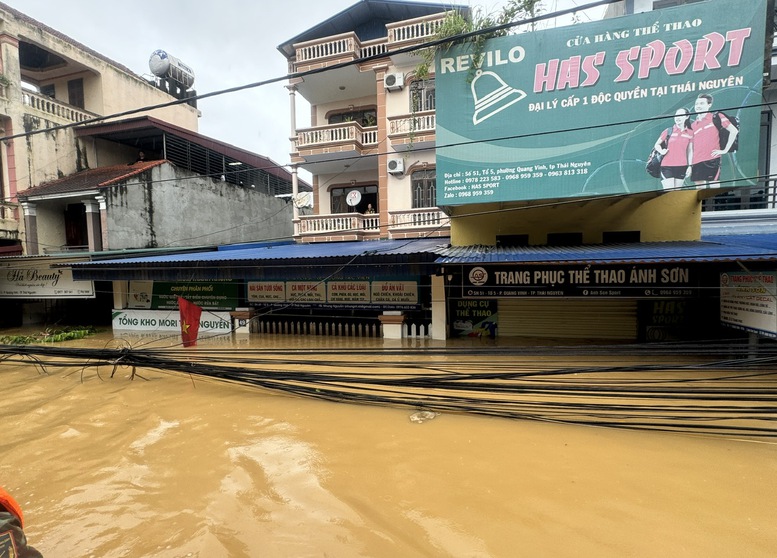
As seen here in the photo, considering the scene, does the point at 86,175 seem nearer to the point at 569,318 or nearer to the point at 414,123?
the point at 414,123

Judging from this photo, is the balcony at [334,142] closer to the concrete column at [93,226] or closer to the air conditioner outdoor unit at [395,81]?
the air conditioner outdoor unit at [395,81]

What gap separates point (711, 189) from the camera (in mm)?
8188

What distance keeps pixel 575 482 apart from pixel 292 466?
3.07 m

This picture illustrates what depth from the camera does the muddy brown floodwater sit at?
2.99 metres

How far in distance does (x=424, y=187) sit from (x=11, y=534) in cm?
1281

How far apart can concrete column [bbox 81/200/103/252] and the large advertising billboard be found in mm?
13451

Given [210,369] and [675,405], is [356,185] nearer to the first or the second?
[210,369]

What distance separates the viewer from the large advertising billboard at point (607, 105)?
7.62m

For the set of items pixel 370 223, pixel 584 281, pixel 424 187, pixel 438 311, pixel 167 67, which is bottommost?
pixel 438 311

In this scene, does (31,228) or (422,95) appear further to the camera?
(31,228)

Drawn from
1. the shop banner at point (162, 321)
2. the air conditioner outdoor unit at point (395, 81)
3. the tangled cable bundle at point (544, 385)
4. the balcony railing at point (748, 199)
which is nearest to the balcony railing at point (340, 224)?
the shop banner at point (162, 321)

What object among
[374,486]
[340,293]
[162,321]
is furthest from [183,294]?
[374,486]

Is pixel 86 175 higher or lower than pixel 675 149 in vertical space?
higher

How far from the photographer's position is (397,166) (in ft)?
43.8
